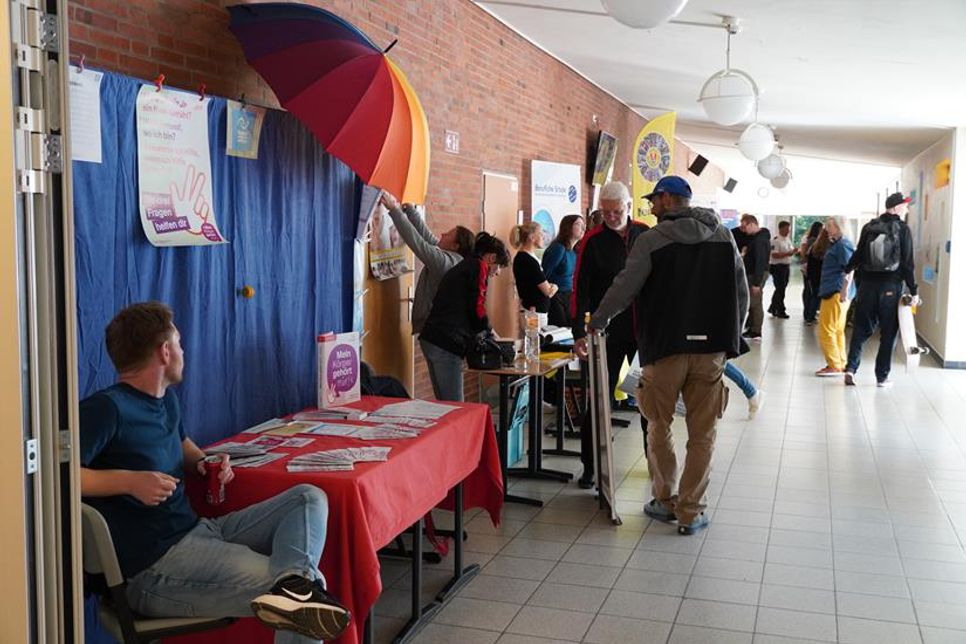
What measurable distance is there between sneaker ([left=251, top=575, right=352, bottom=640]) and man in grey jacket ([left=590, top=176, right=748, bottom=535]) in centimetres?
244

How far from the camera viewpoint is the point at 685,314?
14.5ft

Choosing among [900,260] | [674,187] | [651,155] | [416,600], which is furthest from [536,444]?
[900,260]

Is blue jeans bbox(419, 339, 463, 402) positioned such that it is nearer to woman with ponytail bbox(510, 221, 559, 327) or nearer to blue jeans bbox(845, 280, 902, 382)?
woman with ponytail bbox(510, 221, 559, 327)

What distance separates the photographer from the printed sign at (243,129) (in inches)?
146

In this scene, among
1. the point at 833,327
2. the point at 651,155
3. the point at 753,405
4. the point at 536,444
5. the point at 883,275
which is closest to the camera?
the point at 536,444

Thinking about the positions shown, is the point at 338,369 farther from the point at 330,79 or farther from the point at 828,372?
the point at 828,372

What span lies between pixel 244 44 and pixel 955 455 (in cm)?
521

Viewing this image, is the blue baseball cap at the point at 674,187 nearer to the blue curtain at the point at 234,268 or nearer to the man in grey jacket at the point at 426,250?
the man in grey jacket at the point at 426,250

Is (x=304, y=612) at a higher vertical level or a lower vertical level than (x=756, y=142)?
lower

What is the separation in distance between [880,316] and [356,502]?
7518mm

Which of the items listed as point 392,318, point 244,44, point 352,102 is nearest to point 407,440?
point 352,102

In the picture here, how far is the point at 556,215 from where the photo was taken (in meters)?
9.22

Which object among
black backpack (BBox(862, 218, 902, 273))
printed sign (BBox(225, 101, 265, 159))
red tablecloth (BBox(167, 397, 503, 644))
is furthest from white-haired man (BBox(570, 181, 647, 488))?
black backpack (BBox(862, 218, 902, 273))

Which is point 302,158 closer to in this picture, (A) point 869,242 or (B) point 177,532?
(B) point 177,532
